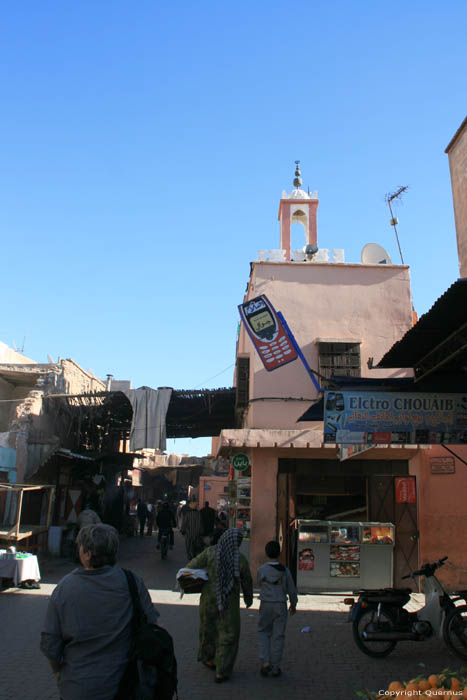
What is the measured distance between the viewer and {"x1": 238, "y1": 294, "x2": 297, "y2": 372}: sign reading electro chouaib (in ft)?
31.9

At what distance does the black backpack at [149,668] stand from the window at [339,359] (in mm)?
10470

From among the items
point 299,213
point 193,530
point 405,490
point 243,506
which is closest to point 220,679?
point 193,530

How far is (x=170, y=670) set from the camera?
9.15ft

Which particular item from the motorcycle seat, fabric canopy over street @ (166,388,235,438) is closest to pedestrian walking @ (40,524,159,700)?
the motorcycle seat

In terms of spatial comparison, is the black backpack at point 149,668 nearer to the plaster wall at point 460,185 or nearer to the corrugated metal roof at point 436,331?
the corrugated metal roof at point 436,331

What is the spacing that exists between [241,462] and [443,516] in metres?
4.50

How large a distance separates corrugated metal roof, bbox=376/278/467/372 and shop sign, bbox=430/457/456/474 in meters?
5.49

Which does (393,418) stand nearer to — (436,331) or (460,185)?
(436,331)

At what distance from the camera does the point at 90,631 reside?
9.07 ft

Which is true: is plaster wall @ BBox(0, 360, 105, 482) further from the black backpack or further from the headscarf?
the black backpack

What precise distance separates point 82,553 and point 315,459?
10.1 metres

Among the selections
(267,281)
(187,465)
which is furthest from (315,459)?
(187,465)

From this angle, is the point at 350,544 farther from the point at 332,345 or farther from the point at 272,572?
the point at 272,572

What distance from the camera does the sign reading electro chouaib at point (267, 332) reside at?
9734 millimetres
